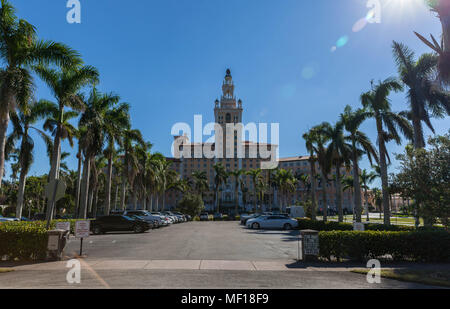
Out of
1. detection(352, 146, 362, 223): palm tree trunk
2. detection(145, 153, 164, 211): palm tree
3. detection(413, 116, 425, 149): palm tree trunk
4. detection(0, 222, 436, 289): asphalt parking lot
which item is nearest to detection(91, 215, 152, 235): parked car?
detection(0, 222, 436, 289): asphalt parking lot

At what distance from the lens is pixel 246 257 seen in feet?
37.6

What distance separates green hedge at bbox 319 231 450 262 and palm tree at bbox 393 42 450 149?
30.1 ft

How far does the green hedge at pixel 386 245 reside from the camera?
1047 centimetres

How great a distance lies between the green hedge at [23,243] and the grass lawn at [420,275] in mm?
10638

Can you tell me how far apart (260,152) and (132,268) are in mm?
129598

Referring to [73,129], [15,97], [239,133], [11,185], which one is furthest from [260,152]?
[15,97]

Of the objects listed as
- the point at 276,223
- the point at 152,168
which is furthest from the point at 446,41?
the point at 152,168

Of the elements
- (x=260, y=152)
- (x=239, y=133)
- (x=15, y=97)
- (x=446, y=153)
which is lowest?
(x=446, y=153)

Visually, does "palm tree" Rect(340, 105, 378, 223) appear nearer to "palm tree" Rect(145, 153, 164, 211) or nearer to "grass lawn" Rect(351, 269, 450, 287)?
"grass lawn" Rect(351, 269, 450, 287)

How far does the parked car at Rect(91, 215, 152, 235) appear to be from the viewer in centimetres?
2252

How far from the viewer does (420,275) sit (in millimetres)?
8102

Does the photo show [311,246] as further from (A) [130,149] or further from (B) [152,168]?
(B) [152,168]
